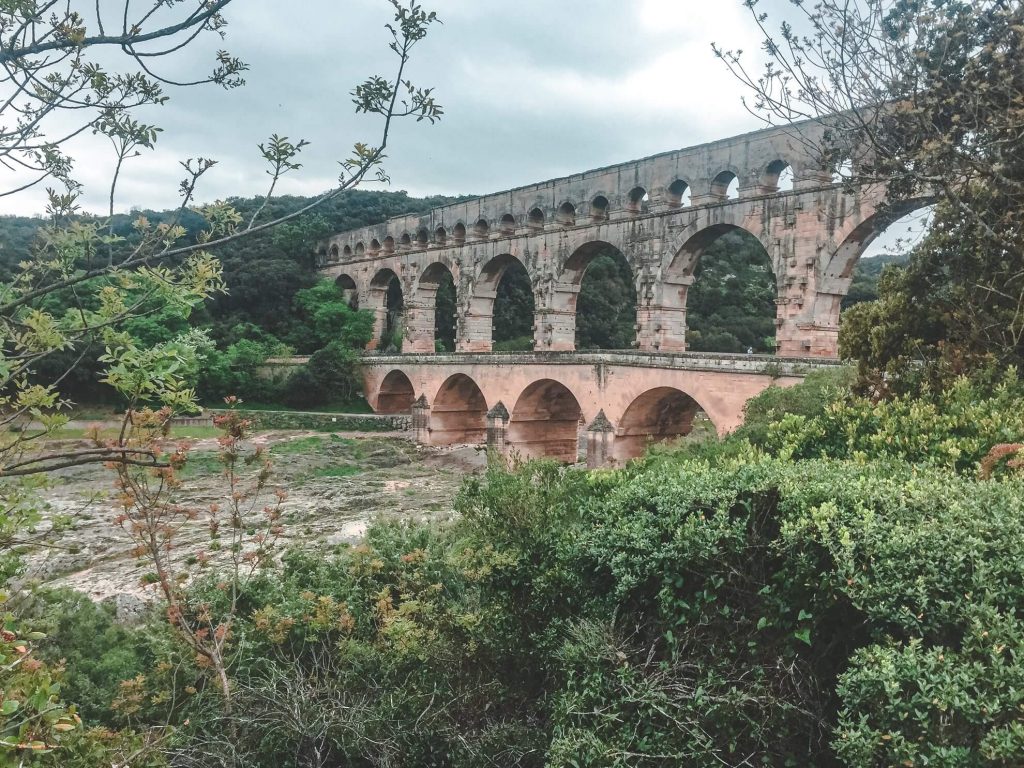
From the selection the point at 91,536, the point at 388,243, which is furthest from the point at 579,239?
the point at 91,536

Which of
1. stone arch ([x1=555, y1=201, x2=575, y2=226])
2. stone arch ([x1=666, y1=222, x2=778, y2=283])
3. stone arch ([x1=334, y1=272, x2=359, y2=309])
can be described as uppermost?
stone arch ([x1=555, y1=201, x2=575, y2=226])

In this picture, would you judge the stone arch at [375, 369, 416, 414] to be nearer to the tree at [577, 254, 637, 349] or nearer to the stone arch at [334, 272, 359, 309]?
the stone arch at [334, 272, 359, 309]

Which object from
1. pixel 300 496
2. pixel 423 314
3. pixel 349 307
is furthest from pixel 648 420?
pixel 349 307

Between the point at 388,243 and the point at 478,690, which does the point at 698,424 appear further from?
the point at 388,243

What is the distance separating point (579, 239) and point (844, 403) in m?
17.5

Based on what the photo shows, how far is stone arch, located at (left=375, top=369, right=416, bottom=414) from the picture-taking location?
31.9 meters

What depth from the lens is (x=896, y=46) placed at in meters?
8.16

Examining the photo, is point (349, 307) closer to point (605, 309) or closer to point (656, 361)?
point (605, 309)

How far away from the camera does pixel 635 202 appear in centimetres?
2372

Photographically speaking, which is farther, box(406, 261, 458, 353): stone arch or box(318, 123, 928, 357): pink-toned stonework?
box(406, 261, 458, 353): stone arch

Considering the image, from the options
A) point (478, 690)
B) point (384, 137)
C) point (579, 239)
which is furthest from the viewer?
point (579, 239)

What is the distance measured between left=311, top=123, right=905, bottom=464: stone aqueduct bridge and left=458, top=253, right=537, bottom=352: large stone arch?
5cm

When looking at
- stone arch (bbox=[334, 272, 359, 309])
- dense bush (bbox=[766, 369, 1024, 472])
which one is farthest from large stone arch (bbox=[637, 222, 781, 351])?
stone arch (bbox=[334, 272, 359, 309])

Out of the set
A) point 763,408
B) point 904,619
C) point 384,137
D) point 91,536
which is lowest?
point 91,536
